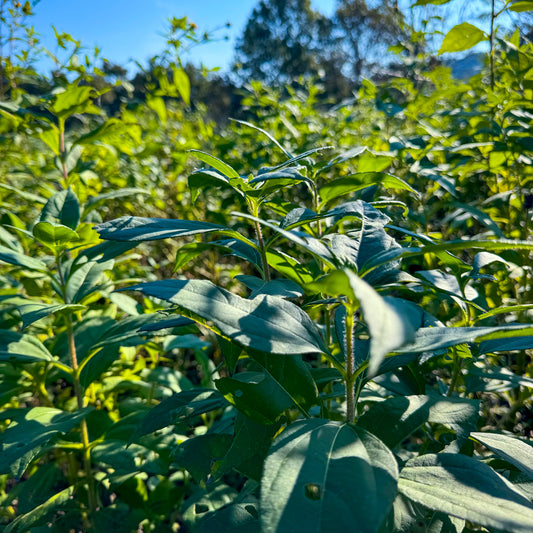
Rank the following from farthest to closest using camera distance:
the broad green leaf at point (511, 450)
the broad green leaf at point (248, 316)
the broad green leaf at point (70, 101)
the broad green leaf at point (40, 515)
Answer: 1. the broad green leaf at point (70, 101)
2. the broad green leaf at point (40, 515)
3. the broad green leaf at point (511, 450)
4. the broad green leaf at point (248, 316)

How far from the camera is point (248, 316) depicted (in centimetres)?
63

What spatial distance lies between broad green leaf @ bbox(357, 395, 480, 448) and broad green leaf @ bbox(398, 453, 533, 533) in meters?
0.06

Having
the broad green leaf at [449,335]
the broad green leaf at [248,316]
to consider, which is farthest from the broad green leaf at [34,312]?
the broad green leaf at [449,335]

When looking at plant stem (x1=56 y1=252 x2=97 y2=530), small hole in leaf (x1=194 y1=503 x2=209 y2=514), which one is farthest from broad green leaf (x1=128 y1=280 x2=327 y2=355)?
small hole in leaf (x1=194 y1=503 x2=209 y2=514)

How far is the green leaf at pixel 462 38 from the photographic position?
1293 millimetres

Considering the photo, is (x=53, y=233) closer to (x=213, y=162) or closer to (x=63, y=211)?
(x=63, y=211)

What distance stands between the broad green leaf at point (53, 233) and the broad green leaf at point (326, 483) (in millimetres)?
758

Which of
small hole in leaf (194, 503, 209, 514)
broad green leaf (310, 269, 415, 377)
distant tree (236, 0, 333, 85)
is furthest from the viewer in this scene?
distant tree (236, 0, 333, 85)

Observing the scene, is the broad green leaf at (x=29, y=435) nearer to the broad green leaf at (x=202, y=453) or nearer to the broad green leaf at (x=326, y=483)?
the broad green leaf at (x=202, y=453)

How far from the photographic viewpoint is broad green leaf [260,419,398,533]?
18.5 inches

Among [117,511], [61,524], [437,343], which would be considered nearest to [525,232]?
[437,343]

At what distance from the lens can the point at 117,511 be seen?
1.35 meters

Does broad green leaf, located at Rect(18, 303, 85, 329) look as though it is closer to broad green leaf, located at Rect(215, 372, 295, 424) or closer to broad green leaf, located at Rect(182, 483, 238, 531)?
broad green leaf, located at Rect(215, 372, 295, 424)

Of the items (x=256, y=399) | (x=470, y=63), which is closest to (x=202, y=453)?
(x=256, y=399)
